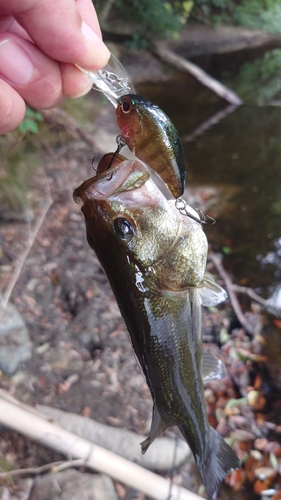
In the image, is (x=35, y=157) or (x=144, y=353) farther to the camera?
(x=35, y=157)

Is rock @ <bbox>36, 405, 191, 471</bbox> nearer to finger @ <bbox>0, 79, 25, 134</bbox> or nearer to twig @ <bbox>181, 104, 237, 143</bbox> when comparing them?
finger @ <bbox>0, 79, 25, 134</bbox>

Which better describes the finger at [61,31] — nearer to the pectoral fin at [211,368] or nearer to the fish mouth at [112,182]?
the fish mouth at [112,182]

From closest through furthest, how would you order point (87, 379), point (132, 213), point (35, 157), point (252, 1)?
point (132, 213), point (87, 379), point (35, 157), point (252, 1)

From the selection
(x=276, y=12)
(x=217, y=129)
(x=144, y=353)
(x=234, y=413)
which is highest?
(x=144, y=353)

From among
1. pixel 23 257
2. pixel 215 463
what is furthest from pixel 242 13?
pixel 215 463

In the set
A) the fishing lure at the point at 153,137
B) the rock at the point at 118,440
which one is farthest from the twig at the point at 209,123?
the fishing lure at the point at 153,137

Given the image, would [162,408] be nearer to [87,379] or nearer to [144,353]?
[144,353]

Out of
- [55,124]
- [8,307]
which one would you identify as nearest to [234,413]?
[8,307]
